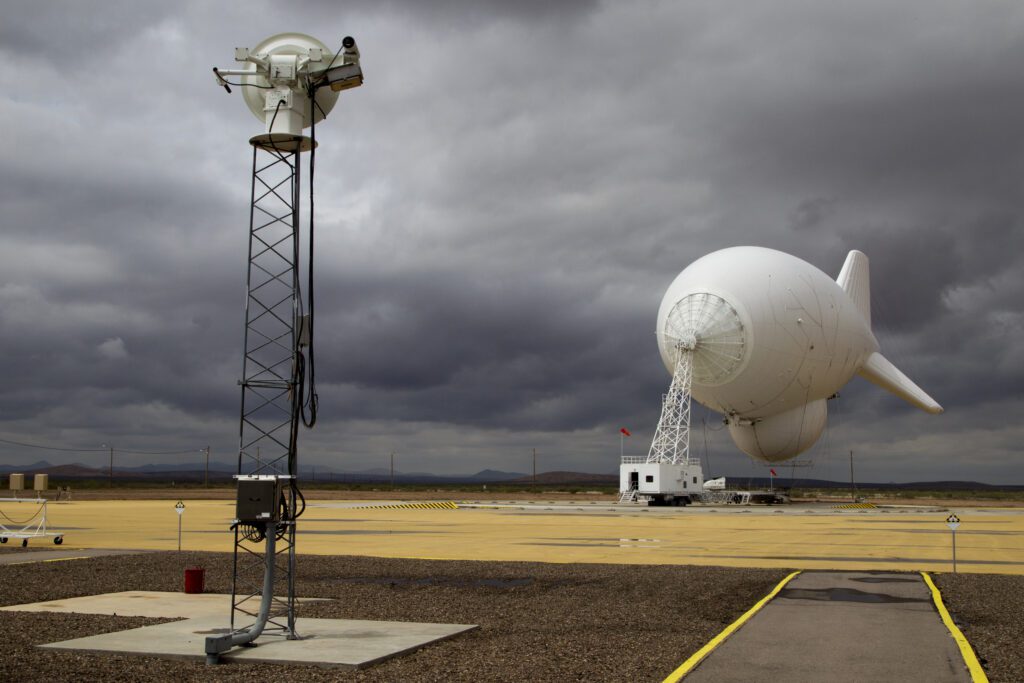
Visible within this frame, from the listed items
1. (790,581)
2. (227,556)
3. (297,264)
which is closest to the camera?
(297,264)

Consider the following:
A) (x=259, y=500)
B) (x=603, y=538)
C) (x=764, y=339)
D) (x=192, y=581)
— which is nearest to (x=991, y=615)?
(x=259, y=500)

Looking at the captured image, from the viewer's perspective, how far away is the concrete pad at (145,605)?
1284 centimetres

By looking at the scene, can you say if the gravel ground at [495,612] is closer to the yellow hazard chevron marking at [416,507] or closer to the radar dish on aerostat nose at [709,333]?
the yellow hazard chevron marking at [416,507]

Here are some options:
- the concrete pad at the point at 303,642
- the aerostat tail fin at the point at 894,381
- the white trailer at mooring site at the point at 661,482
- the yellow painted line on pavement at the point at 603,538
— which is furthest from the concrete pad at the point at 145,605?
the aerostat tail fin at the point at 894,381

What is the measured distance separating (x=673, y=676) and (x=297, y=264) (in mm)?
6262

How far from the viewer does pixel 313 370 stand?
11.4 m

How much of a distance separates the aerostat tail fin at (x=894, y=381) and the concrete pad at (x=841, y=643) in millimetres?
64786

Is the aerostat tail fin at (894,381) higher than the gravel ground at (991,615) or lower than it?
higher

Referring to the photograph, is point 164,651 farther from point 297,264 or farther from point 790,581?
point 790,581

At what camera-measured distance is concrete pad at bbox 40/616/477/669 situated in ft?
31.3

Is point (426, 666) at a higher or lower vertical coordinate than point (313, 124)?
lower

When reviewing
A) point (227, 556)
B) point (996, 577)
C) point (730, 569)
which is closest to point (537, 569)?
point (730, 569)

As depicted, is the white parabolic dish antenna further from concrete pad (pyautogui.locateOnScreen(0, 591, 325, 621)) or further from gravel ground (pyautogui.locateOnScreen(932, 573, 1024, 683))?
gravel ground (pyautogui.locateOnScreen(932, 573, 1024, 683))

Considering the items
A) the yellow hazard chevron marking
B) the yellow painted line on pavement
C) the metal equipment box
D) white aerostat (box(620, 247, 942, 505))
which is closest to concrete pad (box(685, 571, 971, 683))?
the metal equipment box
